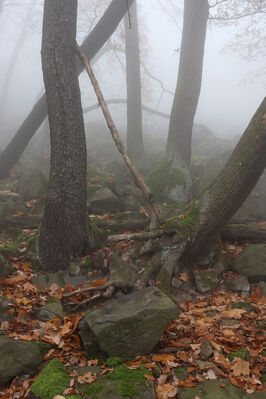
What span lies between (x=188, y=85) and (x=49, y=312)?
8.31 metres

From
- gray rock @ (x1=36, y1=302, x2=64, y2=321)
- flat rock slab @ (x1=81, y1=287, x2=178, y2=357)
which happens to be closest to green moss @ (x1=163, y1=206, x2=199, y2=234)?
flat rock slab @ (x1=81, y1=287, x2=178, y2=357)

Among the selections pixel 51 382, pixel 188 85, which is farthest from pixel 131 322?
pixel 188 85

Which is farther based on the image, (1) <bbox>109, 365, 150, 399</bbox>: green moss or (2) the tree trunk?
(2) the tree trunk

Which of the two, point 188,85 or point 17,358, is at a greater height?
point 188,85

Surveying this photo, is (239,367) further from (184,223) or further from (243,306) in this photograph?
(184,223)

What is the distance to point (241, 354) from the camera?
11.3ft

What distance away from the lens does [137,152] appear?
40.6ft

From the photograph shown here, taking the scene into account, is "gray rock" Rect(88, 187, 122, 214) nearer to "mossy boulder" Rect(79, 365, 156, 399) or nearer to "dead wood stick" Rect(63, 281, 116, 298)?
"dead wood stick" Rect(63, 281, 116, 298)

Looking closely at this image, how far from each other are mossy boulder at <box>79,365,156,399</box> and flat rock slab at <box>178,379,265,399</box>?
1.09 ft

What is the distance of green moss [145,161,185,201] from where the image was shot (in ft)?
29.8

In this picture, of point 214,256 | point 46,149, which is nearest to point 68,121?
point 214,256

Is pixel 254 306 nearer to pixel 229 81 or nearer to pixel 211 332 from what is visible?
pixel 211 332

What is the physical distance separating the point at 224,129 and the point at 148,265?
92.1 ft

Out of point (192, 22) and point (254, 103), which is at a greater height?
point (254, 103)
